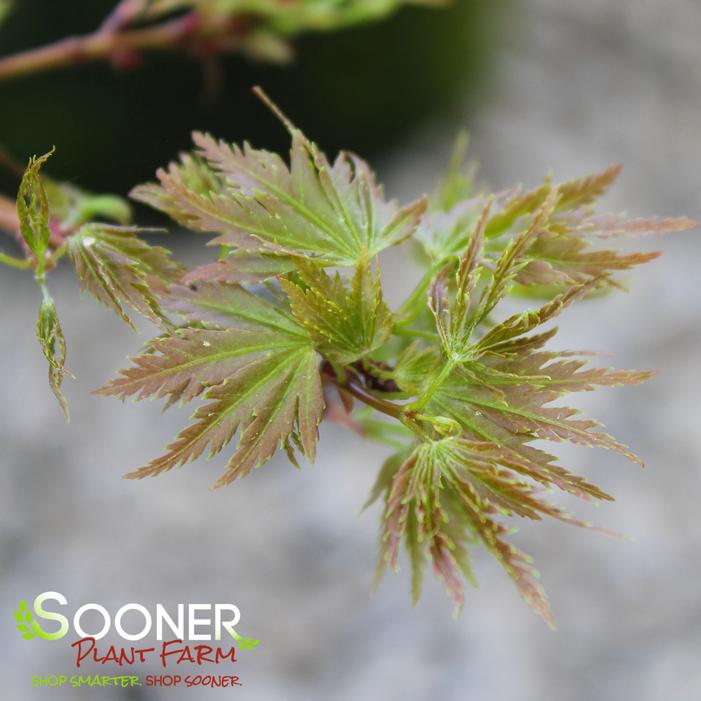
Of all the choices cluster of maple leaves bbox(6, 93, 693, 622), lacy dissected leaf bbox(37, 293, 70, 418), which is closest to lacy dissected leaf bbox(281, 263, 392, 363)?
cluster of maple leaves bbox(6, 93, 693, 622)

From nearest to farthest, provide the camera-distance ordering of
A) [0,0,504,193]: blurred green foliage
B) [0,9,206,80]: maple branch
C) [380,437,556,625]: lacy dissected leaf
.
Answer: [380,437,556,625]: lacy dissected leaf → [0,9,206,80]: maple branch → [0,0,504,193]: blurred green foliage

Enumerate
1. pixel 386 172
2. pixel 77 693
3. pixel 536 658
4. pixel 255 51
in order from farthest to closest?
pixel 386 172, pixel 536 658, pixel 77 693, pixel 255 51

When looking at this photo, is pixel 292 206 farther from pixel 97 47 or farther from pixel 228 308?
pixel 97 47

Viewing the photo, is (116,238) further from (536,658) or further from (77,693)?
(536,658)

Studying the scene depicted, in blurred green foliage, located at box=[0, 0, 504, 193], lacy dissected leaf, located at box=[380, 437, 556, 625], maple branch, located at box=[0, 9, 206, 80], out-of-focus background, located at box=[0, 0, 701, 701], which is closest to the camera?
lacy dissected leaf, located at box=[380, 437, 556, 625]

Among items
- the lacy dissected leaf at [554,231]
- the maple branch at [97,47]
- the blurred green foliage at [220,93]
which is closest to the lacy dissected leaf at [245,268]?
the lacy dissected leaf at [554,231]

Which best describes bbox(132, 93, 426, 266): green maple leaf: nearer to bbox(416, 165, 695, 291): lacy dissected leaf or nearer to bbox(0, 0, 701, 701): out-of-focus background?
bbox(416, 165, 695, 291): lacy dissected leaf

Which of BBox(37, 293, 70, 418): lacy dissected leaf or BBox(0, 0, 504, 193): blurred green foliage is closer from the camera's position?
BBox(37, 293, 70, 418): lacy dissected leaf

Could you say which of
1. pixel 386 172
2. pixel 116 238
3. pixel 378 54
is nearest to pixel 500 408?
pixel 116 238

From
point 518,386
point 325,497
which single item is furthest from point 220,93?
point 518,386
